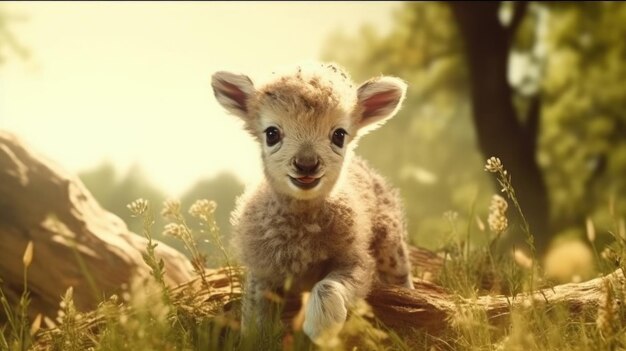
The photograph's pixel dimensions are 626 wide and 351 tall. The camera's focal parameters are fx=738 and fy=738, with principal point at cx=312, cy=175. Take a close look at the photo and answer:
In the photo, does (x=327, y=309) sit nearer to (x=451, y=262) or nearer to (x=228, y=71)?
(x=228, y=71)

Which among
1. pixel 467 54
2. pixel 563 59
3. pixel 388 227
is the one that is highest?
pixel 563 59

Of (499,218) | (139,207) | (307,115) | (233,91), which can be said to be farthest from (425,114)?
(139,207)

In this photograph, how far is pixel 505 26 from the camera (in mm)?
16688

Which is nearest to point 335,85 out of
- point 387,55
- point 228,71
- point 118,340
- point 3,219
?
point 228,71

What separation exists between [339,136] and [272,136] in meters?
0.48

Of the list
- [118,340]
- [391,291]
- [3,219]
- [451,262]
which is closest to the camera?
[118,340]

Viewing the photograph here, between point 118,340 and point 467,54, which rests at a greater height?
point 467,54

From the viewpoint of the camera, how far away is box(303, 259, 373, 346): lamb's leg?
14.1 ft

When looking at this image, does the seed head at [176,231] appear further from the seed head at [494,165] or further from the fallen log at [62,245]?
the seed head at [494,165]

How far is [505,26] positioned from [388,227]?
11.8 metres

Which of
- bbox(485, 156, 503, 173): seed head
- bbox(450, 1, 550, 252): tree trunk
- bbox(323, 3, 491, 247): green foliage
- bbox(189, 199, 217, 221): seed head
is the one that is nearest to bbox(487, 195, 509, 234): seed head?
bbox(485, 156, 503, 173): seed head

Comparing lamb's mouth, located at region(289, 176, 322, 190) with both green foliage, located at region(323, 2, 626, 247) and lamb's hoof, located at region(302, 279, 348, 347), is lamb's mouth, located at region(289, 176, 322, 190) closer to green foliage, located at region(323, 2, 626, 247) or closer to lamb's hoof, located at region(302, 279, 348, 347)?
lamb's hoof, located at region(302, 279, 348, 347)

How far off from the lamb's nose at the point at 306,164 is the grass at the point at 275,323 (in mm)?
982

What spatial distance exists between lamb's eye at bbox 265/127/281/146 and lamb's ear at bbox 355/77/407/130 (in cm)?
82
